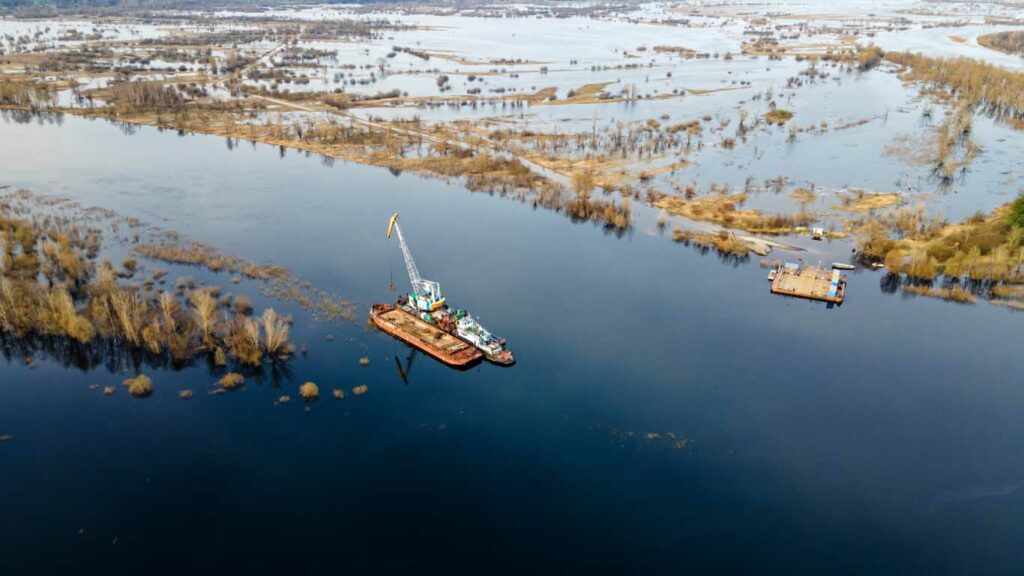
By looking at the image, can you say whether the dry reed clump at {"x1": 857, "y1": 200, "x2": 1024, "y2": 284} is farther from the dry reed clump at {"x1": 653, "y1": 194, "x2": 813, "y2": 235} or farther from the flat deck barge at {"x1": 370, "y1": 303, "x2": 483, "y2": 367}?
the flat deck barge at {"x1": 370, "y1": 303, "x2": 483, "y2": 367}

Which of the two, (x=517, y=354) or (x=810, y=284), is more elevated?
(x=810, y=284)

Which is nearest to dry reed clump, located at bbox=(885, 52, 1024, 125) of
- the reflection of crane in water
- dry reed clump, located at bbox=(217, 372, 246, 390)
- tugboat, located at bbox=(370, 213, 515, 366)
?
tugboat, located at bbox=(370, 213, 515, 366)

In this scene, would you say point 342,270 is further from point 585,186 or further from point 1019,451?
point 1019,451

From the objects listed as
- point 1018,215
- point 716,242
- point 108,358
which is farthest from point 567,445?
point 1018,215

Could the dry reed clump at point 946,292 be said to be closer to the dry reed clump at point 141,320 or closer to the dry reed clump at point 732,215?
the dry reed clump at point 732,215

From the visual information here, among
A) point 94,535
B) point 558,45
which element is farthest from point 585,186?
point 558,45

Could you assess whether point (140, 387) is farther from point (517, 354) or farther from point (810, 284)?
point (810, 284)
